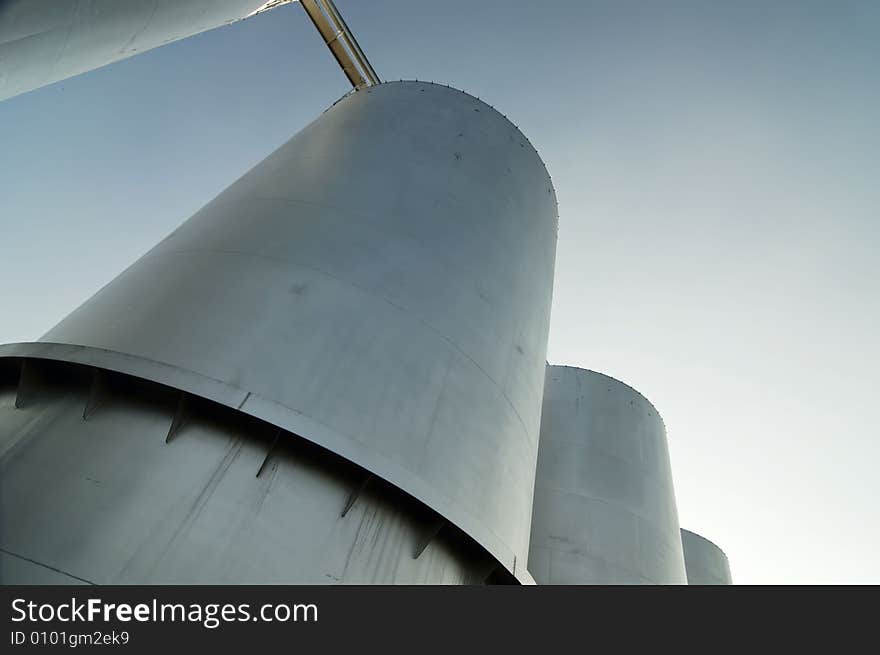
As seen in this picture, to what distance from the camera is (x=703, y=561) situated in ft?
92.5

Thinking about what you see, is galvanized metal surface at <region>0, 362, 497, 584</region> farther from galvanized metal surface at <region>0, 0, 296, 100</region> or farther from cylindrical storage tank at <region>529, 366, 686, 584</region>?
cylindrical storage tank at <region>529, 366, 686, 584</region>

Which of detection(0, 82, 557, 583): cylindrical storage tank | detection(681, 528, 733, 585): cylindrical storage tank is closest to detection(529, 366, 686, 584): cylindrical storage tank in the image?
detection(0, 82, 557, 583): cylindrical storage tank

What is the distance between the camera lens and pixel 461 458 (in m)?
6.41

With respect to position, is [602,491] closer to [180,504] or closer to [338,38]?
[180,504]

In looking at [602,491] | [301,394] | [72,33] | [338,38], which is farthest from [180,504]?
[338,38]

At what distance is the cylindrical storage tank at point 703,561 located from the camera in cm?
2756

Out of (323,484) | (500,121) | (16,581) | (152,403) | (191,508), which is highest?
(500,121)

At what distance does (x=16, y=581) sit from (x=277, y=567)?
205 cm

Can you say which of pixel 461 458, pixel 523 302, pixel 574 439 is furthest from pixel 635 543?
pixel 461 458

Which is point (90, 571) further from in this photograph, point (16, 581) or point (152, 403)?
point (152, 403)

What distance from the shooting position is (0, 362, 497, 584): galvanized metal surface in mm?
4602

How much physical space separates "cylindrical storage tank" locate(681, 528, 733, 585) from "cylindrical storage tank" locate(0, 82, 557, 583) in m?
24.7

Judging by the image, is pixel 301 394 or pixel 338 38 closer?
pixel 301 394

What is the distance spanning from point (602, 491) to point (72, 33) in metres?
15.9
